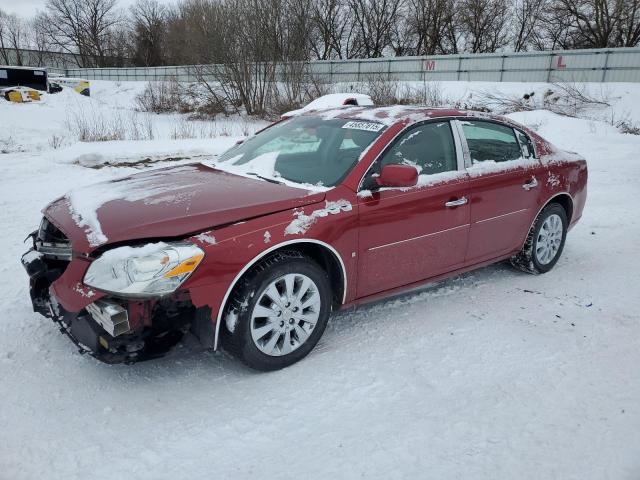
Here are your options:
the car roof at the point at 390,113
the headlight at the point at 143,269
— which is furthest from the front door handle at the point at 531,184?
the headlight at the point at 143,269

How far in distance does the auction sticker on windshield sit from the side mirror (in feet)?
1.48

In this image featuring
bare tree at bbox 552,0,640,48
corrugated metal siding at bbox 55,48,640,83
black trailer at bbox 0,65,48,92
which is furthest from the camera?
bare tree at bbox 552,0,640,48

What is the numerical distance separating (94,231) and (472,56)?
26.6 metres

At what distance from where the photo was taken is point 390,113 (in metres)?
3.80

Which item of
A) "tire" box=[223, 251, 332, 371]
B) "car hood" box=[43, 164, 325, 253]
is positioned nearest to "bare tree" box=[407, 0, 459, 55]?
"car hood" box=[43, 164, 325, 253]

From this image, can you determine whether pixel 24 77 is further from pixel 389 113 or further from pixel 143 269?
pixel 143 269

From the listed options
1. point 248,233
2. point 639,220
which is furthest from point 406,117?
point 639,220

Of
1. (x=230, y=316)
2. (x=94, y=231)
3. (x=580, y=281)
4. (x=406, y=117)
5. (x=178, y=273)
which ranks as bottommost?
(x=580, y=281)

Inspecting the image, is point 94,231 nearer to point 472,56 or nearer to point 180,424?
point 180,424

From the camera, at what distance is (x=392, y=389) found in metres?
2.86

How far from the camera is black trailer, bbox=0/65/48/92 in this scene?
23.5 meters

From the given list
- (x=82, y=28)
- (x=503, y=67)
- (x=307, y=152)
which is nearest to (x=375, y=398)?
(x=307, y=152)

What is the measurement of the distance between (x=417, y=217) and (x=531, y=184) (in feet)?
4.89

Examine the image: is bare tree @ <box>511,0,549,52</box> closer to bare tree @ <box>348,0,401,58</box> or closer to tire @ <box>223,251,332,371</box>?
bare tree @ <box>348,0,401,58</box>
